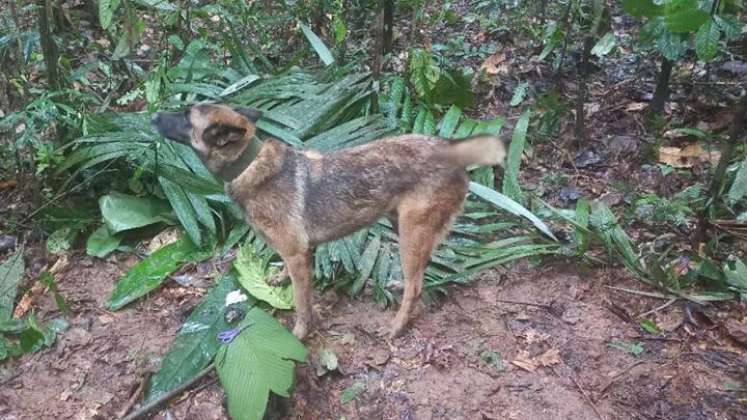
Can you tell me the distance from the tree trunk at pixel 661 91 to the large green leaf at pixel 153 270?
14.6 ft

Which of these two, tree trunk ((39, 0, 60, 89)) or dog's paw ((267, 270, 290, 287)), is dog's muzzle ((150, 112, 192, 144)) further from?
tree trunk ((39, 0, 60, 89))

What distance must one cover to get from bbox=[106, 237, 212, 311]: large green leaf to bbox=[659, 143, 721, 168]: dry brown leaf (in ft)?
13.9

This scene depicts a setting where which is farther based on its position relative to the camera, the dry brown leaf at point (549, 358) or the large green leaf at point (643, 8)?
the large green leaf at point (643, 8)

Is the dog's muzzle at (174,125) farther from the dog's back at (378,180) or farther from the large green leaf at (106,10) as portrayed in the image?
the large green leaf at (106,10)

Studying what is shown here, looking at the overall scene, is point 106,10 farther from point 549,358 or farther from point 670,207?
point 670,207

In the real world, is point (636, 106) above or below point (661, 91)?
below

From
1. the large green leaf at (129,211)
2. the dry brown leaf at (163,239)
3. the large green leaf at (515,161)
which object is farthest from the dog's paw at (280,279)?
the large green leaf at (515,161)

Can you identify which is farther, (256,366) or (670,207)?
(670,207)

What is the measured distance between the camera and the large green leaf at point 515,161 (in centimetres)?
531

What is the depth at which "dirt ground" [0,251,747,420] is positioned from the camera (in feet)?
12.3

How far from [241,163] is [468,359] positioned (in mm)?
1982

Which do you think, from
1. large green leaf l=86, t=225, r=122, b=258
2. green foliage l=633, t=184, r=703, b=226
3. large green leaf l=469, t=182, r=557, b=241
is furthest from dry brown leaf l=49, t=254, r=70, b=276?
green foliage l=633, t=184, r=703, b=226

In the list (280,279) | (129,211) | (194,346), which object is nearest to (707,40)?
(280,279)

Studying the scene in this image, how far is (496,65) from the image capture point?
734 cm
